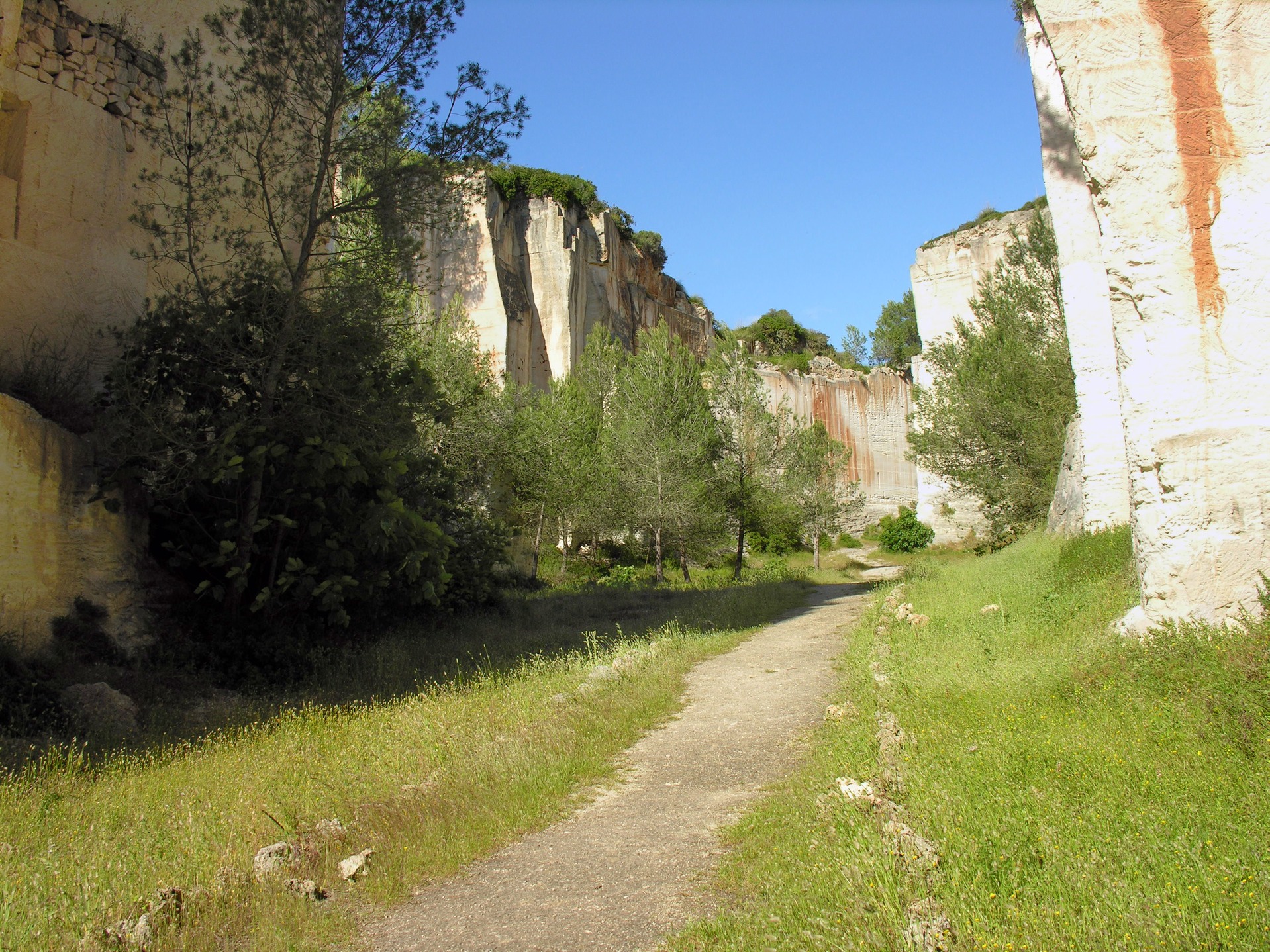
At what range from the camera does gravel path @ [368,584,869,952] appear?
3469 mm

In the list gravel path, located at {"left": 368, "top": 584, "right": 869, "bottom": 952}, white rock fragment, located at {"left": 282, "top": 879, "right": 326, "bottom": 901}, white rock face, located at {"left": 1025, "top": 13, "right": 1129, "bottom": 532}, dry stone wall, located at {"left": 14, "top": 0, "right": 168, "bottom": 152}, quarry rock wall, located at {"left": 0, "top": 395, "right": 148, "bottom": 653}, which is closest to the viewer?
gravel path, located at {"left": 368, "top": 584, "right": 869, "bottom": 952}

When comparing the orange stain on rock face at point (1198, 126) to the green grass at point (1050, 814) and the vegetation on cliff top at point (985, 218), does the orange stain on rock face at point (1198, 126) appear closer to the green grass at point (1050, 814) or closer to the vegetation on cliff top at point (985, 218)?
the green grass at point (1050, 814)

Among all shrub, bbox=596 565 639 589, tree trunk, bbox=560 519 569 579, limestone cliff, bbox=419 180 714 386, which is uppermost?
limestone cliff, bbox=419 180 714 386

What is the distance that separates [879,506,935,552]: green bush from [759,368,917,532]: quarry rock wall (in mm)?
5201

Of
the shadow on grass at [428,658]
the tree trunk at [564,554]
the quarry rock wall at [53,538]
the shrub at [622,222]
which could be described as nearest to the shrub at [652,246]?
the shrub at [622,222]

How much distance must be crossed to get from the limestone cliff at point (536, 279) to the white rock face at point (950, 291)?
38.2 feet

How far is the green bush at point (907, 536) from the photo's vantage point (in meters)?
35.2

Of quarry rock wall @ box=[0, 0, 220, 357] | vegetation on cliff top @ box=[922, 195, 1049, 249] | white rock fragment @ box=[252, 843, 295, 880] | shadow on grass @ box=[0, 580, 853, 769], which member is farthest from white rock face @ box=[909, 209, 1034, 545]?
white rock fragment @ box=[252, 843, 295, 880]

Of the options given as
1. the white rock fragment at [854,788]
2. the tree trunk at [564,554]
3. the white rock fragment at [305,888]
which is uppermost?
the tree trunk at [564,554]

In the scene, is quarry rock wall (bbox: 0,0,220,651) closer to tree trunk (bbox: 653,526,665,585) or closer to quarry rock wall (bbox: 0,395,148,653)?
quarry rock wall (bbox: 0,395,148,653)

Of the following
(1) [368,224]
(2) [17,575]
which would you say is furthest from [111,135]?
(2) [17,575]

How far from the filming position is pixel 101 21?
10.4 m

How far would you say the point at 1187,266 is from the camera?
582cm

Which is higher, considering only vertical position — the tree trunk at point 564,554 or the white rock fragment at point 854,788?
the tree trunk at point 564,554
